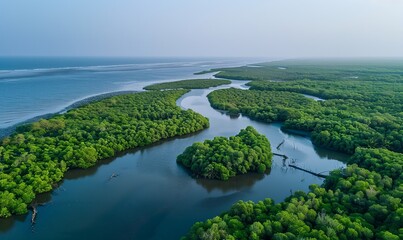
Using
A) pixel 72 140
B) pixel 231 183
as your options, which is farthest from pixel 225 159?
pixel 72 140

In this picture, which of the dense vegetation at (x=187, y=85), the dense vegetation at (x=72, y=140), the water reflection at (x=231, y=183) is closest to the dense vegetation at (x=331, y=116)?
the dense vegetation at (x=72, y=140)

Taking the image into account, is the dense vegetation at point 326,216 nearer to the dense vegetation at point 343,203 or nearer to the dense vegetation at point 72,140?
the dense vegetation at point 343,203

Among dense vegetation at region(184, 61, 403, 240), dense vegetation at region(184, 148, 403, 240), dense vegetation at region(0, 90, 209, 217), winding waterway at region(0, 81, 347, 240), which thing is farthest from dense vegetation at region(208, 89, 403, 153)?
dense vegetation at region(184, 148, 403, 240)

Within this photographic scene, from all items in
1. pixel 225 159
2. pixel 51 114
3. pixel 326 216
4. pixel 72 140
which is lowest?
pixel 51 114

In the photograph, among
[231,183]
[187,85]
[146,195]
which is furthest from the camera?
[187,85]

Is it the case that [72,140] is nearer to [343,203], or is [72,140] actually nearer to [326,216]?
[326,216]

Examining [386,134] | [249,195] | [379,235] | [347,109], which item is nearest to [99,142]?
[249,195]

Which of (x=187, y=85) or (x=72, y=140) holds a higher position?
(x=72, y=140)

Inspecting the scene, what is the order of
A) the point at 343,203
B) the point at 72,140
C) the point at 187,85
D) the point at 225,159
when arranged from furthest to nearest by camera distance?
1. the point at 187,85
2. the point at 72,140
3. the point at 225,159
4. the point at 343,203
